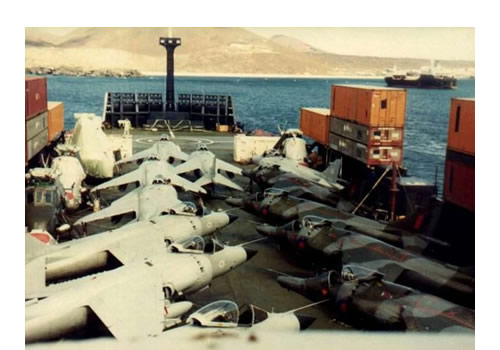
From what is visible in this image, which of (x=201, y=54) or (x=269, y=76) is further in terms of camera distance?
(x=269, y=76)

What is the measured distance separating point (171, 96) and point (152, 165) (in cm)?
284

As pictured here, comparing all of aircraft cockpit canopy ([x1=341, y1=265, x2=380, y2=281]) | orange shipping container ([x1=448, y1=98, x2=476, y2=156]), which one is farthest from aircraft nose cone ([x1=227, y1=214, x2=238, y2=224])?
orange shipping container ([x1=448, y1=98, x2=476, y2=156])

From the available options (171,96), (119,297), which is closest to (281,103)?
(171,96)

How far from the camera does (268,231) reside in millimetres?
22172

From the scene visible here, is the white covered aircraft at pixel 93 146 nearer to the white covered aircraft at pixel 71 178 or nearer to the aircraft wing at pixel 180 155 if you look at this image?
the white covered aircraft at pixel 71 178

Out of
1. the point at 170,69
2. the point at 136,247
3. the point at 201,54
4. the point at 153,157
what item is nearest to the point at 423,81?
the point at 201,54

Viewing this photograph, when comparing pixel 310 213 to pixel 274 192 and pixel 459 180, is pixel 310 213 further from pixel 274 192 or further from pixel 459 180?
pixel 459 180

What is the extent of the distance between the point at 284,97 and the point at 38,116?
29.6 feet

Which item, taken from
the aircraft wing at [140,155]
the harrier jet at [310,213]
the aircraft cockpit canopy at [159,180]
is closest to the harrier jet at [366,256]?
the harrier jet at [310,213]

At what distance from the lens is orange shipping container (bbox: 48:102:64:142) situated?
70.8 ft

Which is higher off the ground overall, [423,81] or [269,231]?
[423,81]

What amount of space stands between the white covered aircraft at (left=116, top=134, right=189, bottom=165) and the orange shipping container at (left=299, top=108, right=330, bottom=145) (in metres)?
5.18

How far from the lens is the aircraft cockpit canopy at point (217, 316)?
16656mm
